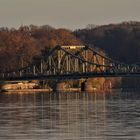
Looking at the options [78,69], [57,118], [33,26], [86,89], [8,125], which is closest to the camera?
[8,125]

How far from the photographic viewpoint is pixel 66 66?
482 feet

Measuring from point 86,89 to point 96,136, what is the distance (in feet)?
372

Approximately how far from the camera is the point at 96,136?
1502 inches

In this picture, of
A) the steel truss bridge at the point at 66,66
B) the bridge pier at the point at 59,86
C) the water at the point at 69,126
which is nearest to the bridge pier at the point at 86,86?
the bridge pier at the point at 59,86

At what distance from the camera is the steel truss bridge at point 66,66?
133875 mm

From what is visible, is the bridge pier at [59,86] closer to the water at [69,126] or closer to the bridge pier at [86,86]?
the bridge pier at [86,86]

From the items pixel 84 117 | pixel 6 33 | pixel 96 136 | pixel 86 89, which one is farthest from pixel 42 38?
pixel 96 136

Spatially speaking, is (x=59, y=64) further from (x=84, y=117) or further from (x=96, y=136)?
(x=96, y=136)

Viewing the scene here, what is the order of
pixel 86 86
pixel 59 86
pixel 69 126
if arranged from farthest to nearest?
pixel 59 86, pixel 86 86, pixel 69 126

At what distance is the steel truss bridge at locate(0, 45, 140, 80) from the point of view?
439 ft

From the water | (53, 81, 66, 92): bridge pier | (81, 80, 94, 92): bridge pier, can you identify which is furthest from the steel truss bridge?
the water

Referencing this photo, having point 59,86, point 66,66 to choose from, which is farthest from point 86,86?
point 66,66

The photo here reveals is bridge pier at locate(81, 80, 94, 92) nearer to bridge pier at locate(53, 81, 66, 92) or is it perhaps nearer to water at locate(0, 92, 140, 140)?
bridge pier at locate(53, 81, 66, 92)

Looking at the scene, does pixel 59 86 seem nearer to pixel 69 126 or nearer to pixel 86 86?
pixel 86 86
